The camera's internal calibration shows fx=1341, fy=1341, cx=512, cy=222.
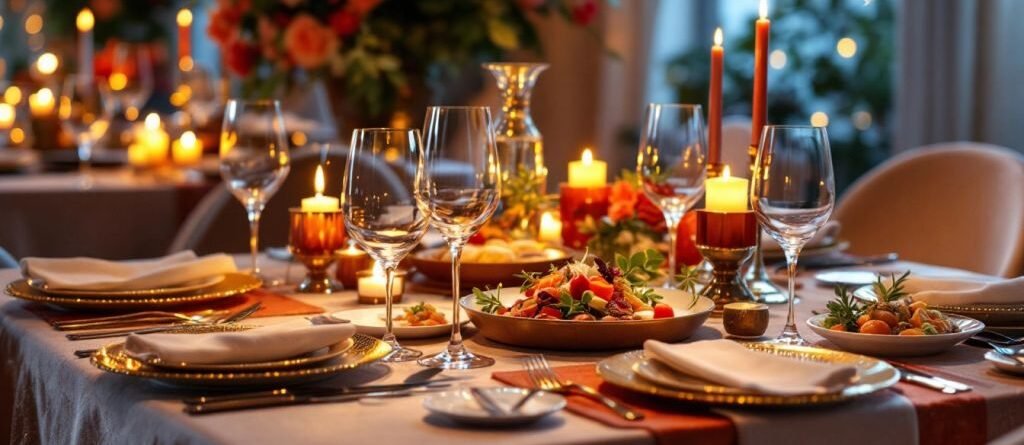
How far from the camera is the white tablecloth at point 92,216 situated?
3182 mm

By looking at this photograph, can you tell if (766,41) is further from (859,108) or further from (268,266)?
(859,108)

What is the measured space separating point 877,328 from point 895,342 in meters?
0.03

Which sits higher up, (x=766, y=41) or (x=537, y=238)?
(x=766, y=41)

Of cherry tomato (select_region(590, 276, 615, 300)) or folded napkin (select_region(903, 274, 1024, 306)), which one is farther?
folded napkin (select_region(903, 274, 1024, 306))

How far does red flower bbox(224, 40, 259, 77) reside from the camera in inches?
124

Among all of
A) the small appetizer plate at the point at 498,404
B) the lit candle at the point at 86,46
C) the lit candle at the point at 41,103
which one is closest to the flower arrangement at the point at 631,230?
the small appetizer plate at the point at 498,404

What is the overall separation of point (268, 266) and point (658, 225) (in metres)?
0.63

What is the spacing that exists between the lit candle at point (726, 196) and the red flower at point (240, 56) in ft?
5.70

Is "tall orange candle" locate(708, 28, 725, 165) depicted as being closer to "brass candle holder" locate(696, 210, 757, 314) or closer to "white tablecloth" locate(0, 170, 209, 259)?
"brass candle holder" locate(696, 210, 757, 314)

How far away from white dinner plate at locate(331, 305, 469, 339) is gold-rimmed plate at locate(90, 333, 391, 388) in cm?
19

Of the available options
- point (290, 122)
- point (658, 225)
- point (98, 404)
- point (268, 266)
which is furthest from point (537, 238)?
point (290, 122)

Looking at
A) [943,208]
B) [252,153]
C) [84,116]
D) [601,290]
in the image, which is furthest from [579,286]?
[84,116]

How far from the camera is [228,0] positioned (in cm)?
317

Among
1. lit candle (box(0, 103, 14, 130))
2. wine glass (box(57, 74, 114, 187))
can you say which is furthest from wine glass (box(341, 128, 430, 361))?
lit candle (box(0, 103, 14, 130))
